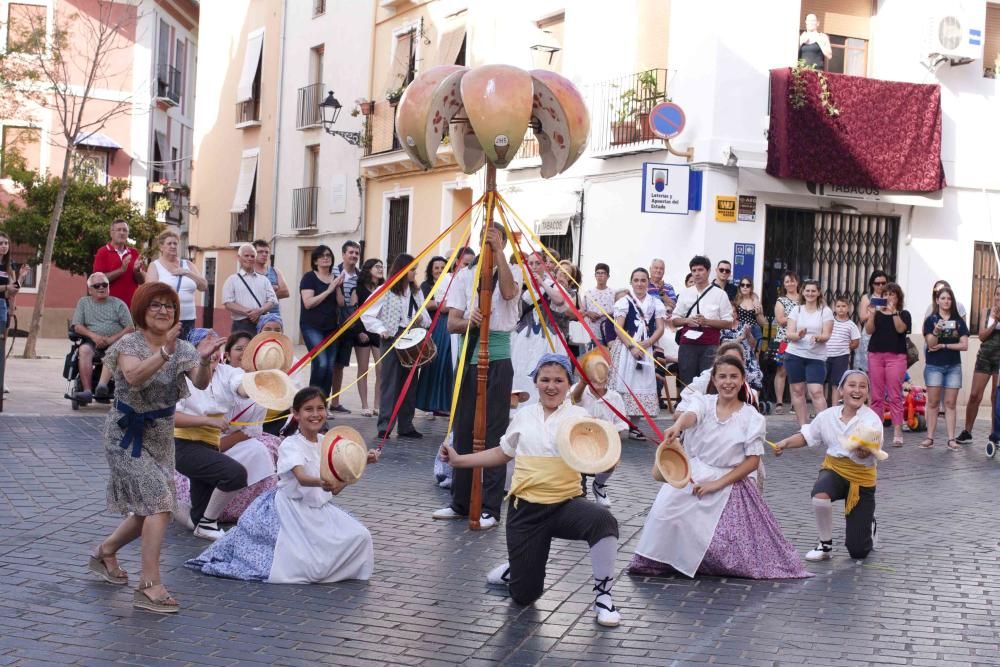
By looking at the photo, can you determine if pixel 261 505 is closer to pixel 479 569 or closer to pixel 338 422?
pixel 479 569

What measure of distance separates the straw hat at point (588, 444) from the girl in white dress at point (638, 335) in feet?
25.8

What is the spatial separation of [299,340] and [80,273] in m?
5.76

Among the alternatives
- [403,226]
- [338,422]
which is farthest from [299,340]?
[338,422]

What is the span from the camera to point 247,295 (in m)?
14.0

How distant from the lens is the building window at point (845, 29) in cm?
2128

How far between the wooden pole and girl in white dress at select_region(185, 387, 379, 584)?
1.43m

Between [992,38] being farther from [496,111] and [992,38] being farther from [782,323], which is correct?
[496,111]

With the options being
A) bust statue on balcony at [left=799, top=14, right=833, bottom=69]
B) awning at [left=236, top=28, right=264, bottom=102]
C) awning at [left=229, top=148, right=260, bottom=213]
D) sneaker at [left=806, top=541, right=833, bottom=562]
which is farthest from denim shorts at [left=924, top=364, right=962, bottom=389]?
awning at [left=236, top=28, right=264, bottom=102]

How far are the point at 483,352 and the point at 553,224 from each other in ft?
50.0

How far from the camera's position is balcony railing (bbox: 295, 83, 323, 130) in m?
32.8

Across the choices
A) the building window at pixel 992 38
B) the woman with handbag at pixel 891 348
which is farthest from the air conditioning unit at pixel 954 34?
the woman with handbag at pixel 891 348

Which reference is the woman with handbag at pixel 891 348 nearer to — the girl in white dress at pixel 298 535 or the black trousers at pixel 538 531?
the black trousers at pixel 538 531

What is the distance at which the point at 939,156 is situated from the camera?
21297mm

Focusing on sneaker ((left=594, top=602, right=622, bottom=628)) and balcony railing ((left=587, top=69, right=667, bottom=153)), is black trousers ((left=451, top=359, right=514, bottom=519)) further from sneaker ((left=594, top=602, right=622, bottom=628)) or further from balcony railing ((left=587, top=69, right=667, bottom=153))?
balcony railing ((left=587, top=69, right=667, bottom=153))
